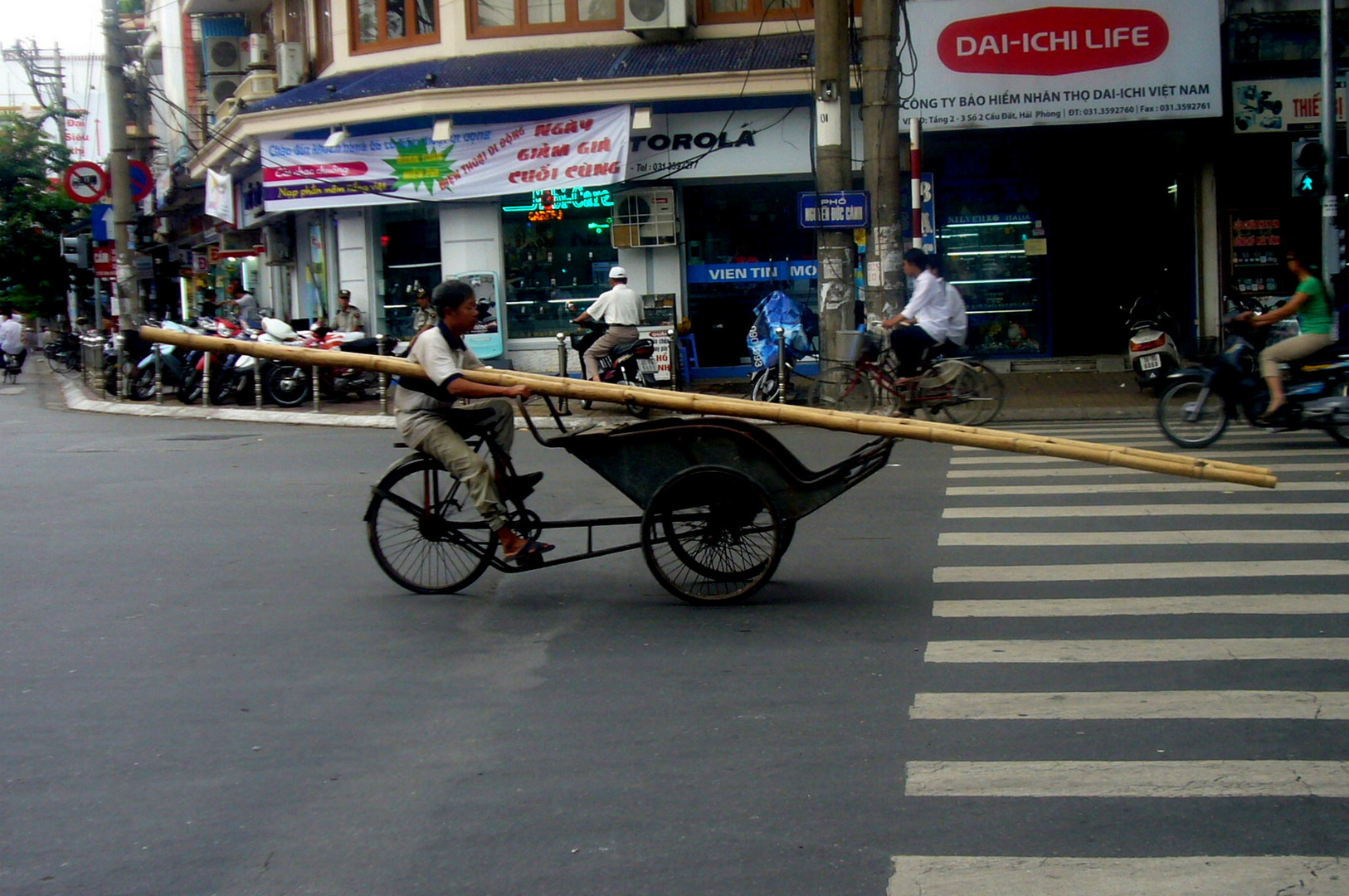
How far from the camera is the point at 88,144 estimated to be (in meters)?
70.3

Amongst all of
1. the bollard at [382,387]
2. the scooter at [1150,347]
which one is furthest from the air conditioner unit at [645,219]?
the scooter at [1150,347]

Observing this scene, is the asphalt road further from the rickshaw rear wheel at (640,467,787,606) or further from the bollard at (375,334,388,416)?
the bollard at (375,334,388,416)

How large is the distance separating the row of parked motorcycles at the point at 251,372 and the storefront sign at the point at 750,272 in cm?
449

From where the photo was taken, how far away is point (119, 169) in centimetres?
2272

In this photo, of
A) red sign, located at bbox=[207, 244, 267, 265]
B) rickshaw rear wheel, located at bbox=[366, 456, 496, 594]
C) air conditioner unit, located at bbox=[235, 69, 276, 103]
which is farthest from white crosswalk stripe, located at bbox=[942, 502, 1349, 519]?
red sign, located at bbox=[207, 244, 267, 265]

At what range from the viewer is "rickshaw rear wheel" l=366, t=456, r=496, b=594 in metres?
7.26

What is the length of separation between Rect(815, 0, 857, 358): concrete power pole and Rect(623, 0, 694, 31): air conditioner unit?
3.64 meters

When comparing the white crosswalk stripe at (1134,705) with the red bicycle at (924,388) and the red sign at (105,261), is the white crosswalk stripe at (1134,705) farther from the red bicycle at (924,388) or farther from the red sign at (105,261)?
the red sign at (105,261)

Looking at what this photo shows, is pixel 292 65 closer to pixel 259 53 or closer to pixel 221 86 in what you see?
pixel 259 53

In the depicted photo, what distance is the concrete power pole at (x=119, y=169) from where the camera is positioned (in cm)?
2236

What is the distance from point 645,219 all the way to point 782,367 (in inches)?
205

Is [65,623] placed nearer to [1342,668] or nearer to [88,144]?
[1342,668]

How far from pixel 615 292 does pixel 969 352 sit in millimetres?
6347

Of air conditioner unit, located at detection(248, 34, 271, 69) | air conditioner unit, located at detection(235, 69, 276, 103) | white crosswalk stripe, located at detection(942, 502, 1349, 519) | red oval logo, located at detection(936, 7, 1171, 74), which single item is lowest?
white crosswalk stripe, located at detection(942, 502, 1349, 519)
